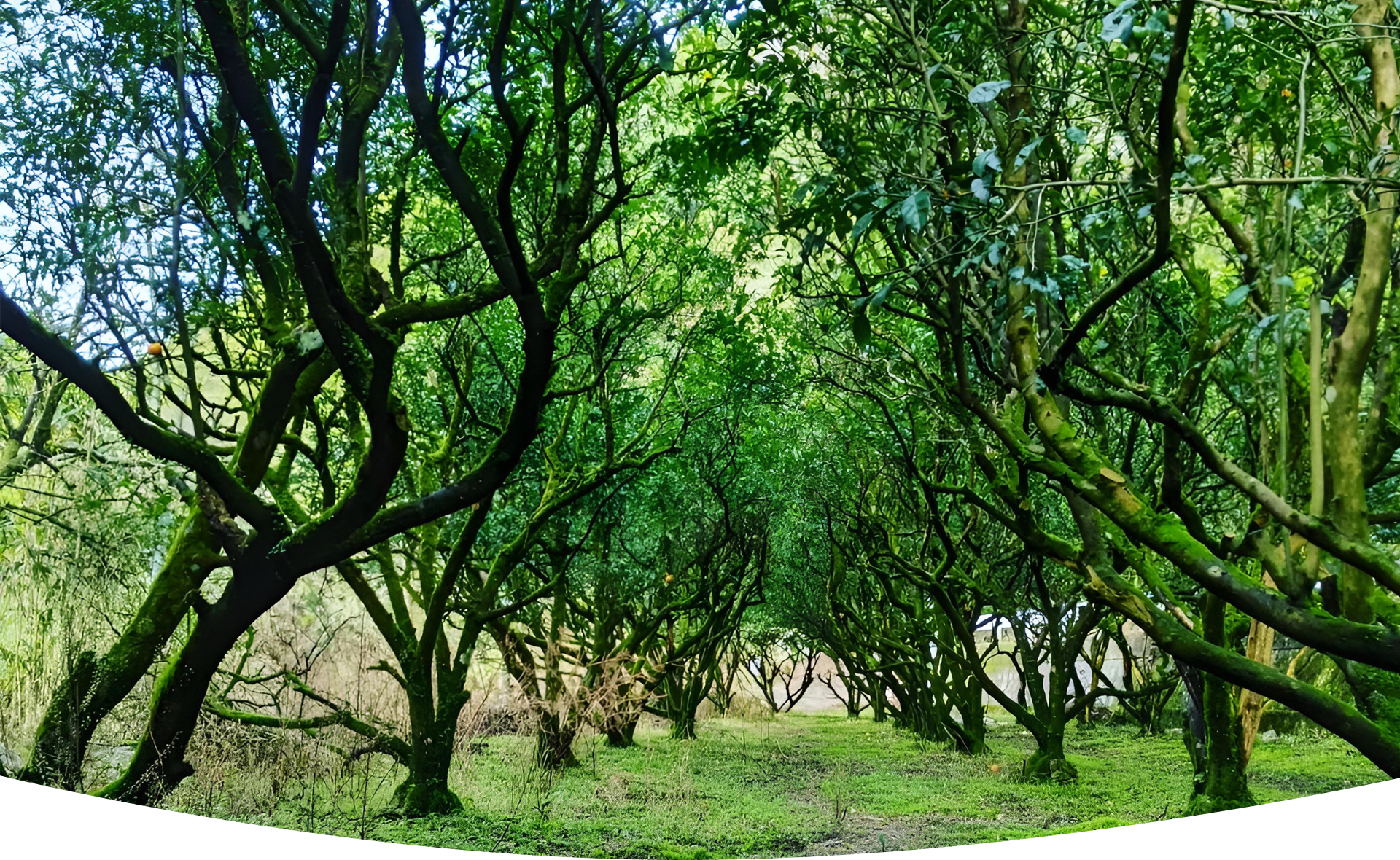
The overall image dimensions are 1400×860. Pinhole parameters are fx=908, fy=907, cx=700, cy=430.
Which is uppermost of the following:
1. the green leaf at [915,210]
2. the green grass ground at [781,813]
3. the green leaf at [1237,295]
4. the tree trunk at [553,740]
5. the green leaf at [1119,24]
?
the green leaf at [1119,24]

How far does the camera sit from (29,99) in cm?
645

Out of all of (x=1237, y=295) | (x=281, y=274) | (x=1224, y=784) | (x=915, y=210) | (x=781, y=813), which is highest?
(x=281, y=274)

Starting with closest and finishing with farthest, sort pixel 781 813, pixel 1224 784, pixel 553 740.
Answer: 1. pixel 1224 784
2. pixel 781 813
3. pixel 553 740

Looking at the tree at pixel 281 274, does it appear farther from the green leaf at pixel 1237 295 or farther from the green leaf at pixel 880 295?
the green leaf at pixel 1237 295

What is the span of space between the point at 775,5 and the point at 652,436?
8.78 meters

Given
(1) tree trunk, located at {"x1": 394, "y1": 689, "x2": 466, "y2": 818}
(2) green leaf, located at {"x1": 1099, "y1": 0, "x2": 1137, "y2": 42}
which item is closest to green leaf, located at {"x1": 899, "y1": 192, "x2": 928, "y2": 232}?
(2) green leaf, located at {"x1": 1099, "y1": 0, "x2": 1137, "y2": 42}

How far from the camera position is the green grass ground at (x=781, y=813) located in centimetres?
768

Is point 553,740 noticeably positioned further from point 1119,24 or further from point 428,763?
point 1119,24

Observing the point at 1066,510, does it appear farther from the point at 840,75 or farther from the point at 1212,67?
the point at 840,75

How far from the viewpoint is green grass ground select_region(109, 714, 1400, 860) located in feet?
25.2

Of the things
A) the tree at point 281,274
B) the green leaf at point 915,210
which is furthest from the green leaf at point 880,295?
the tree at point 281,274

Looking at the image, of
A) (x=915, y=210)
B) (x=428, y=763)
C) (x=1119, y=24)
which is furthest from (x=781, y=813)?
(x=1119, y=24)

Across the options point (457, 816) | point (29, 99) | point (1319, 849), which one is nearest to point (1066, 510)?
point (1319, 849)

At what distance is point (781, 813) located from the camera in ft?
34.9
